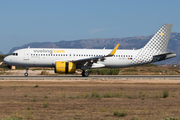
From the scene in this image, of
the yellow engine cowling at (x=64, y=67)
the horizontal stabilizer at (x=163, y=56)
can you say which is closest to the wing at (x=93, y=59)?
the yellow engine cowling at (x=64, y=67)

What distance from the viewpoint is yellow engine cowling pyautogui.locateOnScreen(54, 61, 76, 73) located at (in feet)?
115

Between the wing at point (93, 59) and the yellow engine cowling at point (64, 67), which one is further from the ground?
the wing at point (93, 59)

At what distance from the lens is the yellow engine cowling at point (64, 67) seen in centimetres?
3516

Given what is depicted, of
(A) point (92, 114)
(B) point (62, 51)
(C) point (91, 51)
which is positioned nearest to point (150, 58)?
(C) point (91, 51)

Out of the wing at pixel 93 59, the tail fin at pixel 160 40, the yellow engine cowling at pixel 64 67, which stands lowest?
the yellow engine cowling at pixel 64 67

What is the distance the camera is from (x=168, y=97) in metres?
17.9

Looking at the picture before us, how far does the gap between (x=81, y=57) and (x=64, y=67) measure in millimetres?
3641

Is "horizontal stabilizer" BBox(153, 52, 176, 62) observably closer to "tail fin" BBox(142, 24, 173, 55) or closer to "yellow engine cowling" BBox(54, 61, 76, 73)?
"tail fin" BBox(142, 24, 173, 55)

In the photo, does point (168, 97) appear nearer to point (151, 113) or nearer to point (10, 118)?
point (151, 113)

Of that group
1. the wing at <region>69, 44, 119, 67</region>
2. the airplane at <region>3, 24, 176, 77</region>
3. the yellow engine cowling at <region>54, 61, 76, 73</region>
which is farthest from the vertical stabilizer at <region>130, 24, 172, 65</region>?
the yellow engine cowling at <region>54, 61, 76, 73</region>

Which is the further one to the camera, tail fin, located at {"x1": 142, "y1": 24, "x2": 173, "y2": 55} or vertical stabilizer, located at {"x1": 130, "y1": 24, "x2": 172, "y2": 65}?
tail fin, located at {"x1": 142, "y1": 24, "x2": 173, "y2": 55}

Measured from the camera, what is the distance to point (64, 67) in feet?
116

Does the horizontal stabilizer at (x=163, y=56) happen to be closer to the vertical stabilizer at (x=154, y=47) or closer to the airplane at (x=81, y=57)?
the airplane at (x=81, y=57)

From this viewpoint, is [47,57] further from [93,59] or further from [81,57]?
[93,59]
